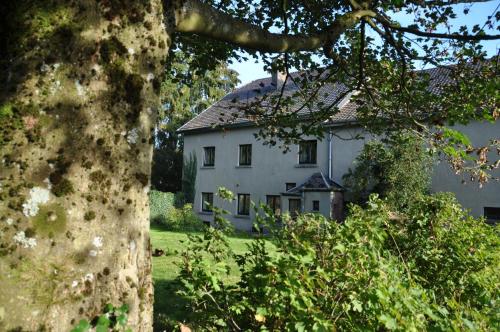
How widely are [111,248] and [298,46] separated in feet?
8.72

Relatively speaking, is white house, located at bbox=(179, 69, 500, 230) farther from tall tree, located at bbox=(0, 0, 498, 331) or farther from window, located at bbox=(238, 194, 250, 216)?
tall tree, located at bbox=(0, 0, 498, 331)

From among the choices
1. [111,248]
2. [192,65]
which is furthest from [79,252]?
[192,65]

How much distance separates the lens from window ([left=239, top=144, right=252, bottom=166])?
27469 mm

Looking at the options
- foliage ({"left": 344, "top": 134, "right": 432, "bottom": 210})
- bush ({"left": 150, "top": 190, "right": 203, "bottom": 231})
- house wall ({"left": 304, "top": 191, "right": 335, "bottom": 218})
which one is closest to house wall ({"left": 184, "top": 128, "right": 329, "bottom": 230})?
house wall ({"left": 304, "top": 191, "right": 335, "bottom": 218})

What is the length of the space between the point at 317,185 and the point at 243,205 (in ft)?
21.3

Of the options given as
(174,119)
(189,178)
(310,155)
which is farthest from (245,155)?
(174,119)

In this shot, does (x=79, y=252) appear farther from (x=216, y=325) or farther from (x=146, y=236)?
(x=216, y=325)

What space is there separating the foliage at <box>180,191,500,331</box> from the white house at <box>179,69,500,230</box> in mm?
13614

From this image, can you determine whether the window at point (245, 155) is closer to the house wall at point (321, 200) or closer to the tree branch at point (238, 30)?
the house wall at point (321, 200)

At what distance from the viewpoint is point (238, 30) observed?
3451 mm

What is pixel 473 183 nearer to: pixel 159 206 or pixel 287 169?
pixel 287 169

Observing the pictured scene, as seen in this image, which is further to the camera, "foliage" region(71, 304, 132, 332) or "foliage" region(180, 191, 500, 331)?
"foliage" region(180, 191, 500, 331)

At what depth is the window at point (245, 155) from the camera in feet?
90.1

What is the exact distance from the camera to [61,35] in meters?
2.22
